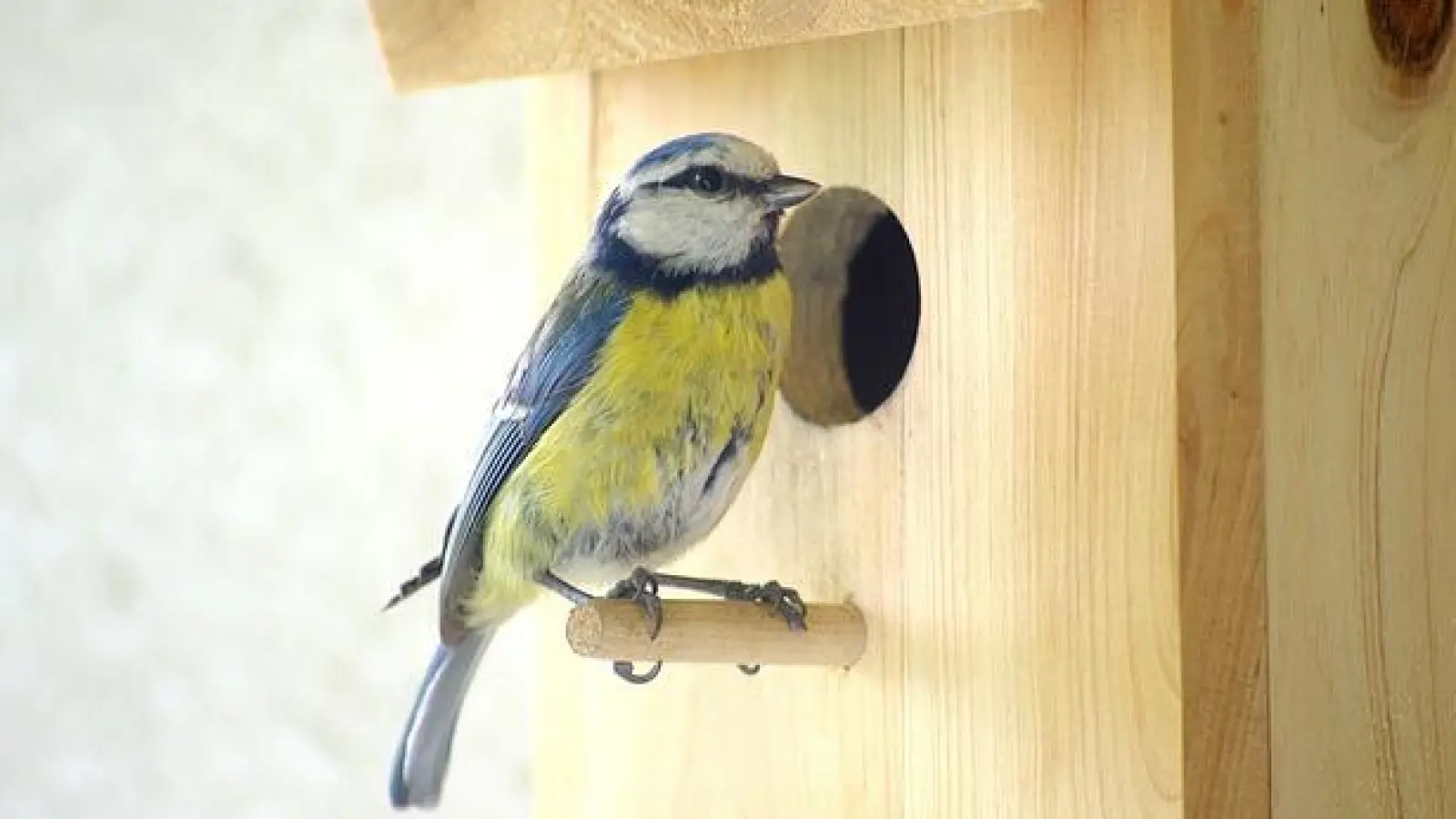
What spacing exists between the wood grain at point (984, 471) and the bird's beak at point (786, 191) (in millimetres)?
38

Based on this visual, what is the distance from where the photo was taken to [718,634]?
4.37ft

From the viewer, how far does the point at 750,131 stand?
151cm

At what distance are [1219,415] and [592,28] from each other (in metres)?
0.50

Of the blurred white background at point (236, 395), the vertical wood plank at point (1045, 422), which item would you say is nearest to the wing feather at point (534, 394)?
the vertical wood plank at point (1045, 422)

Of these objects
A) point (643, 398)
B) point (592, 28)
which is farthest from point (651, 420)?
A: point (592, 28)

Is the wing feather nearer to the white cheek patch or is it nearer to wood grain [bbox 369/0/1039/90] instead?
the white cheek patch

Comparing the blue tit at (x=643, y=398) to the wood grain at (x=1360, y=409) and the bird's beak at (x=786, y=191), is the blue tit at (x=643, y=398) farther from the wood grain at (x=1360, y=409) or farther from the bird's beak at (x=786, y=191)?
the wood grain at (x=1360, y=409)

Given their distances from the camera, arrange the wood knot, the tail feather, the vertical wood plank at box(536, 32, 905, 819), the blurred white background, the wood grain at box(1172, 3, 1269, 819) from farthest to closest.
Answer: the blurred white background → the tail feather → the vertical wood plank at box(536, 32, 905, 819) → the wood knot → the wood grain at box(1172, 3, 1269, 819)

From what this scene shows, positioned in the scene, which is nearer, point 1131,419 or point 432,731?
point 1131,419

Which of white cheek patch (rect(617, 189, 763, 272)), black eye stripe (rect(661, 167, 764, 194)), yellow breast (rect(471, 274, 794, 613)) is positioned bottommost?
yellow breast (rect(471, 274, 794, 613))

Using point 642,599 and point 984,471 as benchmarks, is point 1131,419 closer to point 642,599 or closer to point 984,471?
point 984,471

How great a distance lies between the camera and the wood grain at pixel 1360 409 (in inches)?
47.8

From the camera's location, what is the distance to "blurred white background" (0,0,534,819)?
83.1 inches

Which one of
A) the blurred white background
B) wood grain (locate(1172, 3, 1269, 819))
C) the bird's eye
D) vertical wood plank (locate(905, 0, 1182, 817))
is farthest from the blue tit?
the blurred white background
